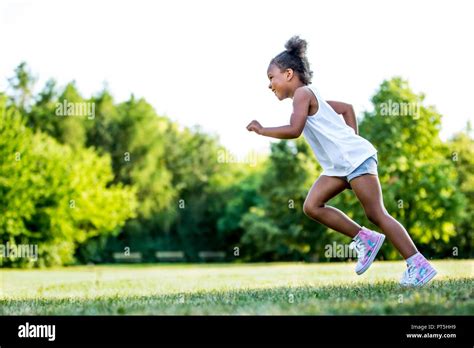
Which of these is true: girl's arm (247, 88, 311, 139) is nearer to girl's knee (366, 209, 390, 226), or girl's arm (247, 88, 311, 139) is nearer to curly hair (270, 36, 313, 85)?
curly hair (270, 36, 313, 85)

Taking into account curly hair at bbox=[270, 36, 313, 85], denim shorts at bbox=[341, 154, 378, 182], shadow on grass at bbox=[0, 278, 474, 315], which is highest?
curly hair at bbox=[270, 36, 313, 85]

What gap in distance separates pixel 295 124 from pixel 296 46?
92 centimetres

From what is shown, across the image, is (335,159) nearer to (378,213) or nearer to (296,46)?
(378,213)

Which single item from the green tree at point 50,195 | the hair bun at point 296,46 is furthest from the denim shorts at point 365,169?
the green tree at point 50,195

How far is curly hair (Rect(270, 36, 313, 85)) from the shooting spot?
5.93 meters

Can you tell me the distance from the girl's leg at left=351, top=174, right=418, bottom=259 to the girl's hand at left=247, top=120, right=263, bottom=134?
1.02 m

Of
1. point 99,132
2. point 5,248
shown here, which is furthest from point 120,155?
point 5,248

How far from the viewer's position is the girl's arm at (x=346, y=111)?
Result: 20.0 feet

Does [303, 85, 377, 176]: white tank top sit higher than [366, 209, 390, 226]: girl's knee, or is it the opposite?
[303, 85, 377, 176]: white tank top

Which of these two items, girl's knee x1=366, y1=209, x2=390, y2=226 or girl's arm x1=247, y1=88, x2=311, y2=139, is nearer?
girl's arm x1=247, y1=88, x2=311, y2=139

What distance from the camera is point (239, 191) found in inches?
1909

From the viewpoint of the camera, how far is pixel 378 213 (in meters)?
5.58

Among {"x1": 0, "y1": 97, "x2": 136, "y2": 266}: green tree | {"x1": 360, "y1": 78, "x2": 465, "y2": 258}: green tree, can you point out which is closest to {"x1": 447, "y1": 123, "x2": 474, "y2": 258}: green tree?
{"x1": 360, "y1": 78, "x2": 465, "y2": 258}: green tree
